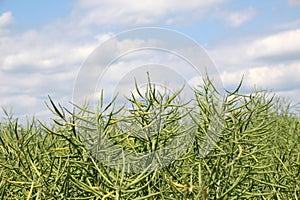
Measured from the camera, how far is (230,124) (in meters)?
0.89

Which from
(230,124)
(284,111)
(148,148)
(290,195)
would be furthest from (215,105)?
(284,111)

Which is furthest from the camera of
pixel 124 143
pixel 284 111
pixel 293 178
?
pixel 284 111

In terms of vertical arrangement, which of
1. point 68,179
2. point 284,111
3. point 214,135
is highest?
point 284,111

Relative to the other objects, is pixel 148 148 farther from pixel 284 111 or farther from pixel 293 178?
pixel 284 111

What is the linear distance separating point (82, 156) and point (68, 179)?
0.04 meters

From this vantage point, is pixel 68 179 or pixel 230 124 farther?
pixel 230 124

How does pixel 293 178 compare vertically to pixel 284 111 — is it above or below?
below

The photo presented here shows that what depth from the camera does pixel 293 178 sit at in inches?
42.1

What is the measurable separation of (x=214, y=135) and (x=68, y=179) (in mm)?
246

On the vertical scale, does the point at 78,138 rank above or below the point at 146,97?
below

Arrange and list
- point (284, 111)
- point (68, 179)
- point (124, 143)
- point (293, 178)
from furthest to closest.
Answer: point (284, 111), point (293, 178), point (124, 143), point (68, 179)

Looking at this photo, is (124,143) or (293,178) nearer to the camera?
(124,143)

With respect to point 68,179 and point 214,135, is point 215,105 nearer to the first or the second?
point 214,135

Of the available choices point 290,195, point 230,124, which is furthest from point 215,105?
point 290,195
